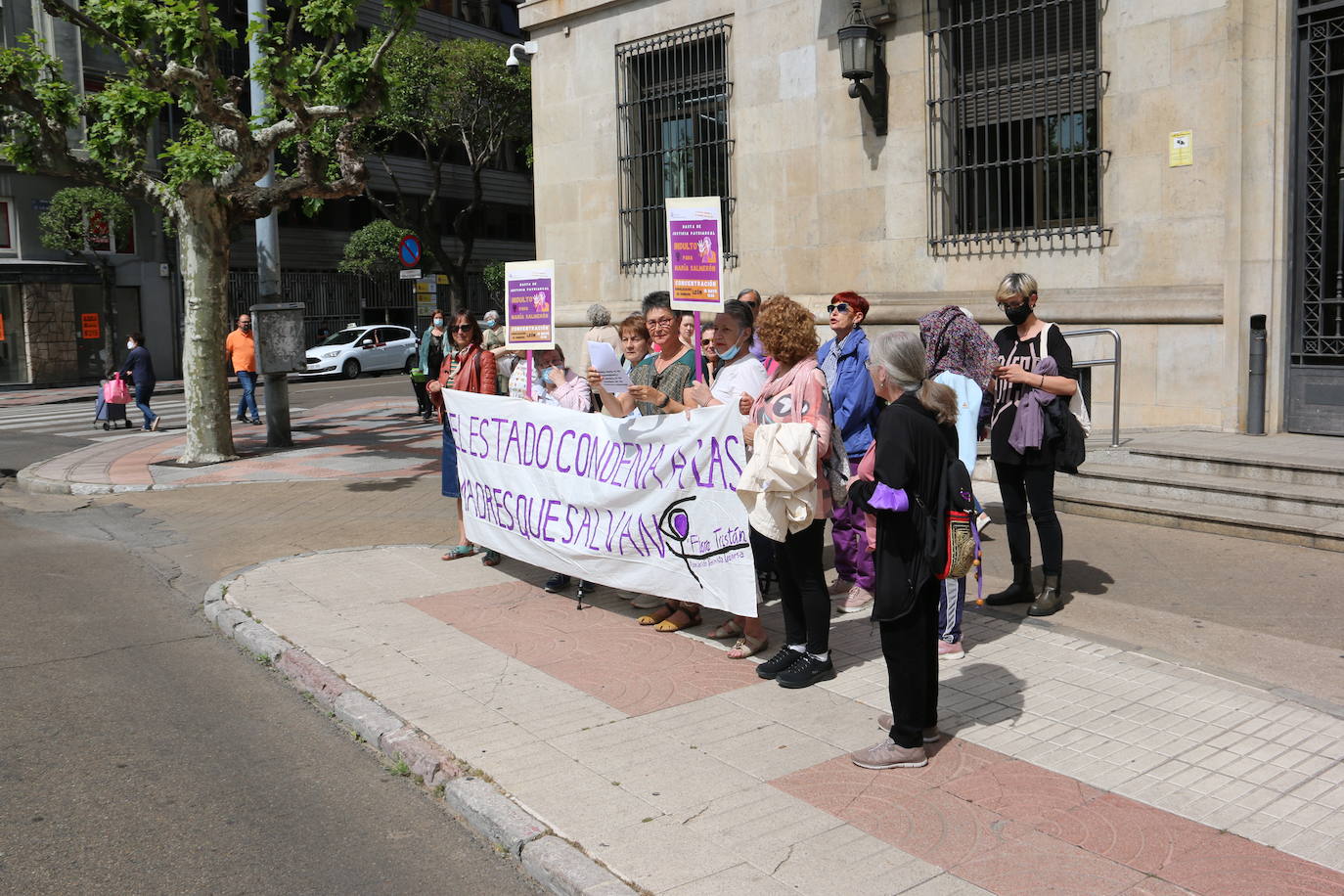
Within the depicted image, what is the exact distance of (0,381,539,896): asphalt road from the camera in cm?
406

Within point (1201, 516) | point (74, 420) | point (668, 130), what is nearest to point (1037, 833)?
point (1201, 516)

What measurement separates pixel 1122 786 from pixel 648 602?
3407mm

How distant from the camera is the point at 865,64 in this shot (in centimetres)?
1327

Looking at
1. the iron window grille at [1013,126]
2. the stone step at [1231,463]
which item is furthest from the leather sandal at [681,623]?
the iron window grille at [1013,126]

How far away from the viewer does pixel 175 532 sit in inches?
418

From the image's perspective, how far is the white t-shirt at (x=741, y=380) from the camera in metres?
6.45

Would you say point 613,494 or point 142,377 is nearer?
point 613,494

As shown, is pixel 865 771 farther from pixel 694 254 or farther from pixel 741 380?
pixel 694 254

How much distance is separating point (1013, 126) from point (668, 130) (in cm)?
545

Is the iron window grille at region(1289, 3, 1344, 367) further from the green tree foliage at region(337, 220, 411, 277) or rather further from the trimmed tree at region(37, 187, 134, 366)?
the green tree foliage at region(337, 220, 411, 277)

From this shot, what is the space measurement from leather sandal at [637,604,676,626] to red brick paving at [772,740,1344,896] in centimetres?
229

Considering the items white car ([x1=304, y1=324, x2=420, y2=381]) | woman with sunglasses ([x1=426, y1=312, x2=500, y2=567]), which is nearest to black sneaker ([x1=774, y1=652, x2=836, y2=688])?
woman with sunglasses ([x1=426, y1=312, x2=500, y2=567])

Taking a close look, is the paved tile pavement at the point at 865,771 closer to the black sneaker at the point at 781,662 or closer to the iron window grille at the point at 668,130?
the black sneaker at the point at 781,662

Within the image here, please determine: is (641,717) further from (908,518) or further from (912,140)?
(912,140)
